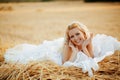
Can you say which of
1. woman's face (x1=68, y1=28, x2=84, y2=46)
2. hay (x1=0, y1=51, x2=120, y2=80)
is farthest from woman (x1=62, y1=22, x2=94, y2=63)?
hay (x1=0, y1=51, x2=120, y2=80)

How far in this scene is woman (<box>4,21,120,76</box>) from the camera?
314 centimetres

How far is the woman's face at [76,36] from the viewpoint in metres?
3.30

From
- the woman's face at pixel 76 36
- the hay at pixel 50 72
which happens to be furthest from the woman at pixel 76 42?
the hay at pixel 50 72

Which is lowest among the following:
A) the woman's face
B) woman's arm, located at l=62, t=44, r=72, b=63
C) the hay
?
the hay

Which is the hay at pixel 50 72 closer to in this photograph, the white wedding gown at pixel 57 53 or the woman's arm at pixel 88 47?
the white wedding gown at pixel 57 53

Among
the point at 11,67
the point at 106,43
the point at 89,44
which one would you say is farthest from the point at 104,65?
the point at 11,67

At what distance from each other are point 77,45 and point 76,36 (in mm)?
112

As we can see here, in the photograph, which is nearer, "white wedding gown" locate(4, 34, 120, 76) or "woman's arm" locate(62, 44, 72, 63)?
"white wedding gown" locate(4, 34, 120, 76)

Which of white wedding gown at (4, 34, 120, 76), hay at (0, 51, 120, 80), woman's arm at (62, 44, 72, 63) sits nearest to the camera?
hay at (0, 51, 120, 80)

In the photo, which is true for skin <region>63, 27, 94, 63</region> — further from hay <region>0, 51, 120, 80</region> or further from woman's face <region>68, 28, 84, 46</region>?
hay <region>0, 51, 120, 80</region>

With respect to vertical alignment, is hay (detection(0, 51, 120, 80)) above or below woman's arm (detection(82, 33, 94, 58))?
below

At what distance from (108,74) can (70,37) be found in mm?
674

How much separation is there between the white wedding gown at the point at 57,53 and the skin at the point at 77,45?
3.7 inches

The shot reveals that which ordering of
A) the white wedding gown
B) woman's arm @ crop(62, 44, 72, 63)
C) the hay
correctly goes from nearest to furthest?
the hay < the white wedding gown < woman's arm @ crop(62, 44, 72, 63)
